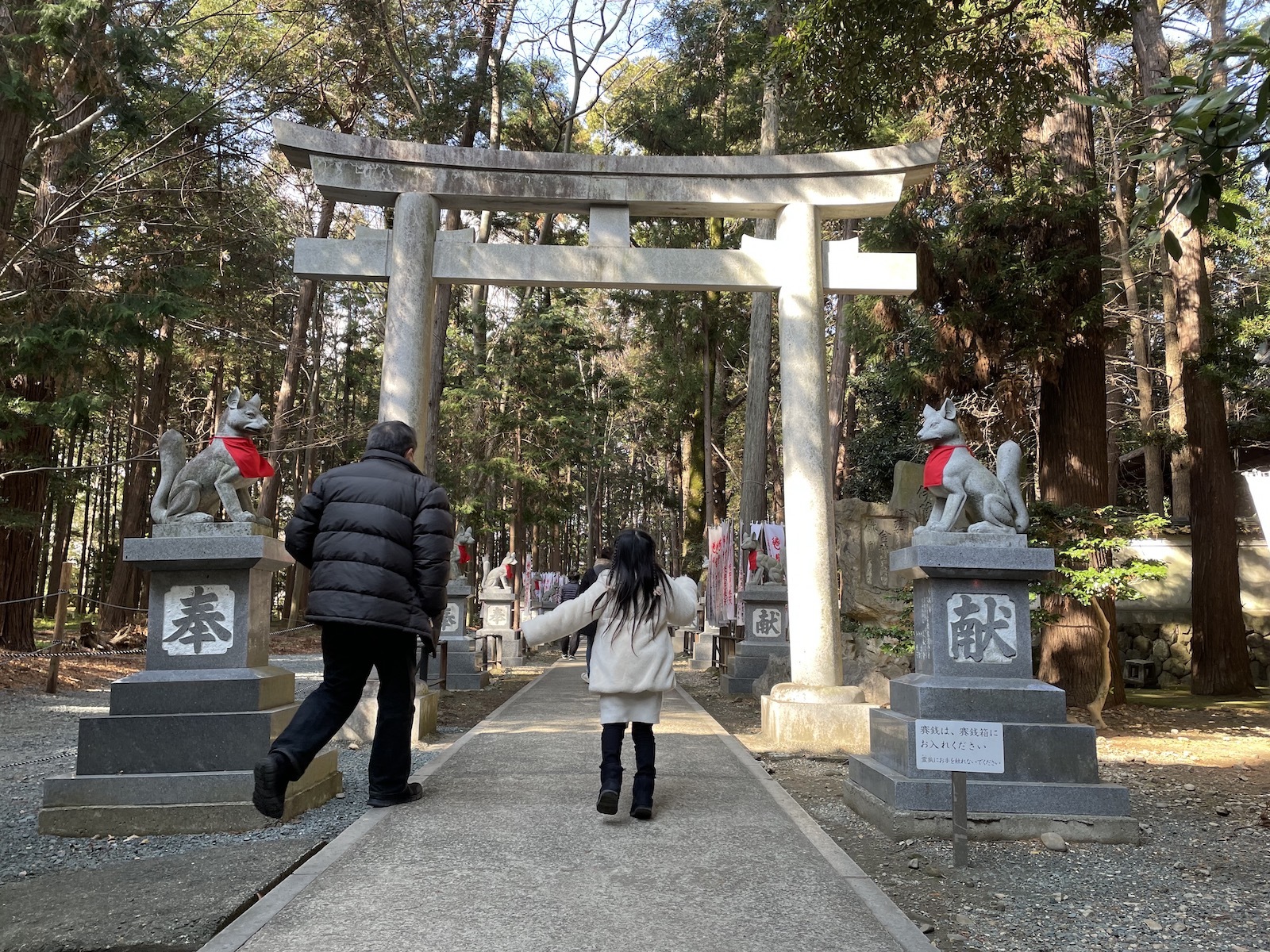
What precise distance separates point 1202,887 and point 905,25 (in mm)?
→ 7394

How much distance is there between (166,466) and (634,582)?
2.83 meters

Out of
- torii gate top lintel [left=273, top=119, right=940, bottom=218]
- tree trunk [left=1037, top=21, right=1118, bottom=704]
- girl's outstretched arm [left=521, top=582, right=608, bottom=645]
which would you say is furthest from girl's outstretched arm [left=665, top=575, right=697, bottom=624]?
tree trunk [left=1037, top=21, right=1118, bottom=704]

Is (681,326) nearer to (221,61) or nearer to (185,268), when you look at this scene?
(221,61)

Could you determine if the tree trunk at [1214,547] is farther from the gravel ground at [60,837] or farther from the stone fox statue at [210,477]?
the stone fox statue at [210,477]

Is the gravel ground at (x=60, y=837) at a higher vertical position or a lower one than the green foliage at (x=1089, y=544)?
lower

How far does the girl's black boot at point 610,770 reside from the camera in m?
4.46

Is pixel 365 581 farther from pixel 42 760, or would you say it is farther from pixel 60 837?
pixel 42 760

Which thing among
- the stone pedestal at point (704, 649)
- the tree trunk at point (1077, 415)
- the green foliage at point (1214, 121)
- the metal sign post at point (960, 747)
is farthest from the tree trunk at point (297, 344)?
the green foliage at point (1214, 121)

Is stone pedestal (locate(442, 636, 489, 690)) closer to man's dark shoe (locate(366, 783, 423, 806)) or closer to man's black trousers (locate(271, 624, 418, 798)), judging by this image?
man's dark shoe (locate(366, 783, 423, 806))

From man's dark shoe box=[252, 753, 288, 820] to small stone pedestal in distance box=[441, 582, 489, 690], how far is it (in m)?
8.34

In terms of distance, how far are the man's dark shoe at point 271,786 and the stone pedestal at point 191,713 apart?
73 centimetres

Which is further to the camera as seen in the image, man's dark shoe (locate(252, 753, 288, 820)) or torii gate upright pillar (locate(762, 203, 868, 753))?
torii gate upright pillar (locate(762, 203, 868, 753))

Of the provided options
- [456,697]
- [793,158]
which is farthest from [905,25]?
[456,697]

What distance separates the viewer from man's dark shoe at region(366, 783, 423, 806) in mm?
4676
